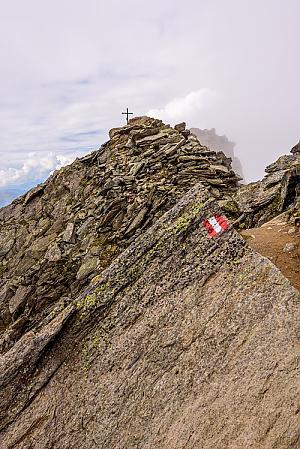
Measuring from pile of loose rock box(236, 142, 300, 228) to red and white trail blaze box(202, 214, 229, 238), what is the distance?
26.7 ft

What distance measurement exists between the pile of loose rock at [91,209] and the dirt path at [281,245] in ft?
31.0

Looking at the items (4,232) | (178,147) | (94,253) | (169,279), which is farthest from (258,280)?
(4,232)

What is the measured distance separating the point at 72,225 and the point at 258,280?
2144cm

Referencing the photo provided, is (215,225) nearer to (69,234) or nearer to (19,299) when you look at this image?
(69,234)

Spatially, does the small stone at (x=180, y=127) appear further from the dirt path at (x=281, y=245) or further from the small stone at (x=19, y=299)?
the small stone at (x=19, y=299)

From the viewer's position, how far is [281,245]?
65.3 ft

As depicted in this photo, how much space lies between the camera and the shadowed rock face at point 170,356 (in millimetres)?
12773

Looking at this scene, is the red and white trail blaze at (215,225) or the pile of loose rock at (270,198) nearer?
the red and white trail blaze at (215,225)

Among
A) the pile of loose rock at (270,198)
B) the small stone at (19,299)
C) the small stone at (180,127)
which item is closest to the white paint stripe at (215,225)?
the pile of loose rock at (270,198)

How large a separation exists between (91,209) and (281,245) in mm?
18171

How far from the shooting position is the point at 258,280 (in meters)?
14.4

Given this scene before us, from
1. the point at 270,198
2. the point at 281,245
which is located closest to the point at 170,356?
the point at 281,245

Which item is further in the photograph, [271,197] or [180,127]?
[180,127]

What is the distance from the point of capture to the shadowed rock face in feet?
41.9
